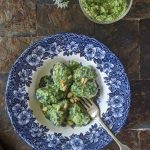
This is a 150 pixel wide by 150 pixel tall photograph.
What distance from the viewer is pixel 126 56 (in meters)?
1.62

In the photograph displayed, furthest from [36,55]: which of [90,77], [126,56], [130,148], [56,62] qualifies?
[130,148]

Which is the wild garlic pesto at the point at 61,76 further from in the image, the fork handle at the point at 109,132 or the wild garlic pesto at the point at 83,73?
the fork handle at the point at 109,132

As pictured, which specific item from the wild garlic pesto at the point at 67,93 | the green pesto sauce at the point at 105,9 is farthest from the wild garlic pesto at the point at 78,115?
Answer: the green pesto sauce at the point at 105,9

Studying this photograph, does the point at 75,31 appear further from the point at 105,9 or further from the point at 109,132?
the point at 109,132

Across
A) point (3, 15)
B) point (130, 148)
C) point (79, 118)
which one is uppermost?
point (3, 15)

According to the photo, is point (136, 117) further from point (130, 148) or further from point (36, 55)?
point (36, 55)

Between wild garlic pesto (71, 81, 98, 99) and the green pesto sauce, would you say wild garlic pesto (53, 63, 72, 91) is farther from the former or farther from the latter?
the green pesto sauce

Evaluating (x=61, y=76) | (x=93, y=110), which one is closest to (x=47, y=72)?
(x=61, y=76)

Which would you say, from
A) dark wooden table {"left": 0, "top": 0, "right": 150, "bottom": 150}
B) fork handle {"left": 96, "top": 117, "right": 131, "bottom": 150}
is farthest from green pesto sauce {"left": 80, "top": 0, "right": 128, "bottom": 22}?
fork handle {"left": 96, "top": 117, "right": 131, "bottom": 150}

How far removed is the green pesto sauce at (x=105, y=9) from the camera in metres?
1.54

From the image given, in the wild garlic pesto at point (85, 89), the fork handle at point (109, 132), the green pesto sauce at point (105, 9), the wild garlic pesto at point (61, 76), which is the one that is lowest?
the fork handle at point (109, 132)

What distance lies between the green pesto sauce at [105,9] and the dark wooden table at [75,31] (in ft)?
0.21

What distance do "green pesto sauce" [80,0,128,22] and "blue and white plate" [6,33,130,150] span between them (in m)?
0.08

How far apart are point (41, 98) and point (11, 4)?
1.06ft
